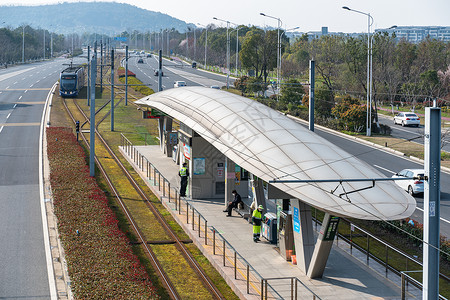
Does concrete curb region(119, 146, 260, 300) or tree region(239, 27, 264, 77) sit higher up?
tree region(239, 27, 264, 77)

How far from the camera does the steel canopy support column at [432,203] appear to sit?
12.3m

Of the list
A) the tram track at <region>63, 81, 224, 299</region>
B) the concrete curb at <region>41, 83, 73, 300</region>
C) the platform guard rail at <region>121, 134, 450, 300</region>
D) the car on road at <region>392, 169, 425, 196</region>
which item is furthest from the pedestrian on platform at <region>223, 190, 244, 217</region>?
the car on road at <region>392, 169, 425, 196</region>

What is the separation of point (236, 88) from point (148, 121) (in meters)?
28.2

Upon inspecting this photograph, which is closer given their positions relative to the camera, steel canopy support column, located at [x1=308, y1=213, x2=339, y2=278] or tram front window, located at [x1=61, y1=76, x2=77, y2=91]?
steel canopy support column, located at [x1=308, y1=213, x2=339, y2=278]

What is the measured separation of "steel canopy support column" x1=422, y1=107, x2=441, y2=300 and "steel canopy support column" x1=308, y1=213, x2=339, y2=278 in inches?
201

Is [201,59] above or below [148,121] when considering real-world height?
above

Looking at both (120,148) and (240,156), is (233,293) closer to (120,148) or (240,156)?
(240,156)

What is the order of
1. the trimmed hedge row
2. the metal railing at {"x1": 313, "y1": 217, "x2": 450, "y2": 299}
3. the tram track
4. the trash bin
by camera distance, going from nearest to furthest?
1. the trimmed hedge row
2. the tram track
3. the metal railing at {"x1": 313, "y1": 217, "x2": 450, "y2": 299}
4. the trash bin

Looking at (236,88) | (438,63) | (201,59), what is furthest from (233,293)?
(201,59)

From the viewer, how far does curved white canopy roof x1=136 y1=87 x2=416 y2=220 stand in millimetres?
16828

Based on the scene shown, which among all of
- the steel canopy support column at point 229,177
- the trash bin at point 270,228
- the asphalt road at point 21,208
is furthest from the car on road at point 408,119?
the trash bin at point 270,228

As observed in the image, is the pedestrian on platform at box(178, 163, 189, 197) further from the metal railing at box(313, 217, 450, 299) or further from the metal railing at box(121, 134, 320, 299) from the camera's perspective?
the metal railing at box(313, 217, 450, 299)

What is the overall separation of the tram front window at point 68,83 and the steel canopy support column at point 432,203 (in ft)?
208

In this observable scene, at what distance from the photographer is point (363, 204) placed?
16.7m
